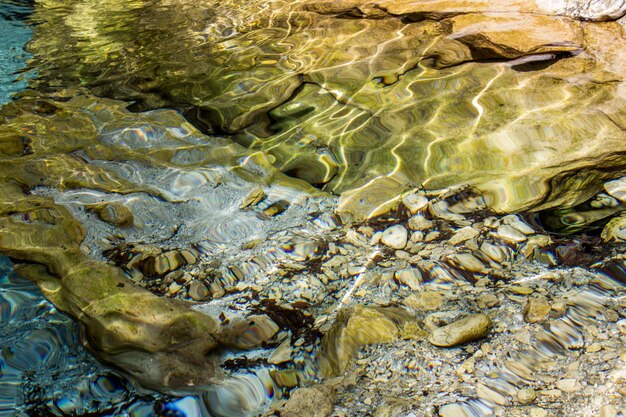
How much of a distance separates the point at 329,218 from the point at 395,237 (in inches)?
16.3

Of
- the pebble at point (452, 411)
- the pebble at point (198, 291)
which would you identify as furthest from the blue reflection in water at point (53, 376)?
the pebble at point (452, 411)

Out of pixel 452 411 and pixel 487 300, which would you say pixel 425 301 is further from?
pixel 452 411

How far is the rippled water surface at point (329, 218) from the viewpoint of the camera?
191 centimetres

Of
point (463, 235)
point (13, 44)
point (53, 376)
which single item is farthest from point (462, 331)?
point (13, 44)

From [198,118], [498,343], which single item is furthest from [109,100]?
[498,343]

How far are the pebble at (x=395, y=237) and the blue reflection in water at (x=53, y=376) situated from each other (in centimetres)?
130

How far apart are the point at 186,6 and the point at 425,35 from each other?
12.7ft

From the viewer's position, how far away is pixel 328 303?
2344 millimetres

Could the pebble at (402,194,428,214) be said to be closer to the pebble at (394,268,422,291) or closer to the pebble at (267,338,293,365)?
A: the pebble at (394,268,422,291)

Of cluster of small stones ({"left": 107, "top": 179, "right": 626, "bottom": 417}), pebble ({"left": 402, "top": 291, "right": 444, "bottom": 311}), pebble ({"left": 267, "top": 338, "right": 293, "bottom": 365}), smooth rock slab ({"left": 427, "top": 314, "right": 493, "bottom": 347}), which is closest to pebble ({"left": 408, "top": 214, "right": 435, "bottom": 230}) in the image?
cluster of small stones ({"left": 107, "top": 179, "right": 626, "bottom": 417})

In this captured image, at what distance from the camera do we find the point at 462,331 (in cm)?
193

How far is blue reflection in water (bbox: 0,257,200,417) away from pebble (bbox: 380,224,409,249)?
4.26 feet

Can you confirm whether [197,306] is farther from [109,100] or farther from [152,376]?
[109,100]

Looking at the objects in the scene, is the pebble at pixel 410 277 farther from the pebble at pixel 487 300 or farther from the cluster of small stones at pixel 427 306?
the pebble at pixel 487 300
